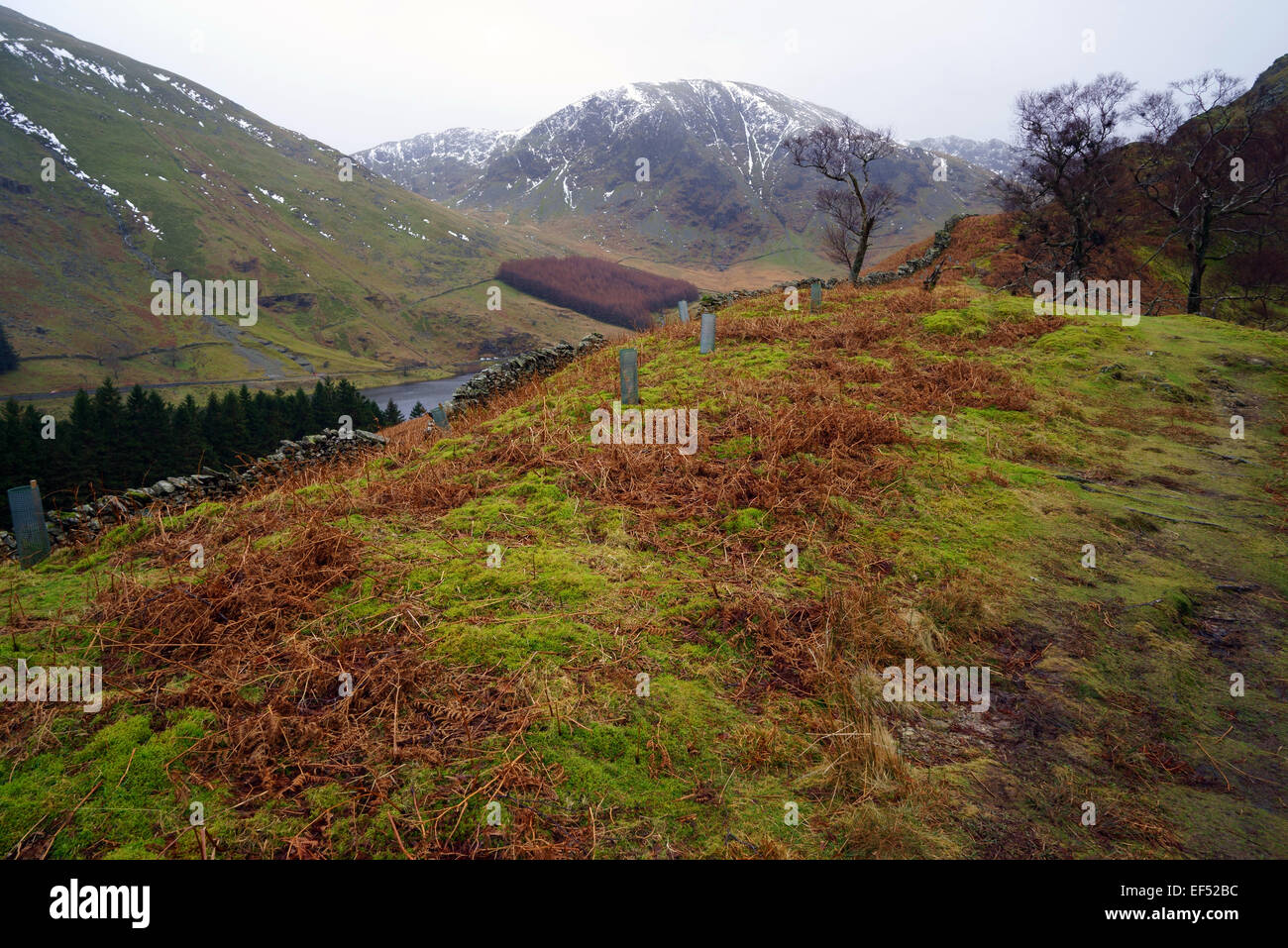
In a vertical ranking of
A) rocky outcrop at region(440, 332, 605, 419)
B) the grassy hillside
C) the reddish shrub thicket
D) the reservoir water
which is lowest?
the grassy hillside

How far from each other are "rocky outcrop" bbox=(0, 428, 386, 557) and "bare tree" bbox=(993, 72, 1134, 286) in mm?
27173

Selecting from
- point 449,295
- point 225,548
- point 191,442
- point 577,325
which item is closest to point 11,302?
point 449,295

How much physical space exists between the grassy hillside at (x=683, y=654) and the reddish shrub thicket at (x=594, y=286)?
134m

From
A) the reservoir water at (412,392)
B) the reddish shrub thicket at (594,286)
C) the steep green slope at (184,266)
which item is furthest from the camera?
the reddish shrub thicket at (594,286)

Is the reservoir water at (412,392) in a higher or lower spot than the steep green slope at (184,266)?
lower

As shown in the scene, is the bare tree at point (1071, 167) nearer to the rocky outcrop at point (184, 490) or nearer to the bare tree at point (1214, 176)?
the bare tree at point (1214, 176)

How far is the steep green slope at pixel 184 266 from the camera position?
361 feet

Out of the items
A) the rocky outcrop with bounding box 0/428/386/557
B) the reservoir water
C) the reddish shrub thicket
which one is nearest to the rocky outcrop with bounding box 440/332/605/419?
A: the rocky outcrop with bounding box 0/428/386/557

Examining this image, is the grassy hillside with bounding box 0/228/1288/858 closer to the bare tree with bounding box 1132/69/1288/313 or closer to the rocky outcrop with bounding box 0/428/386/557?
the rocky outcrop with bounding box 0/428/386/557

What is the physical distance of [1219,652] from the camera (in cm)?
432

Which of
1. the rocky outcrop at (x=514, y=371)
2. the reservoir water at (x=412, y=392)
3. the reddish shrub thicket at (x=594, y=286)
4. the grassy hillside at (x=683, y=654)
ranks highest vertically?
the reddish shrub thicket at (x=594, y=286)

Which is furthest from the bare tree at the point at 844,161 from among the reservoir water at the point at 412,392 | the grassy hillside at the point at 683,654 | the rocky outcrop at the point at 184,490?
the reservoir water at the point at 412,392

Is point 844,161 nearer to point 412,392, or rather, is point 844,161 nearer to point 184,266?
point 412,392

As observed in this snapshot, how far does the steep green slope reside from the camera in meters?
110
